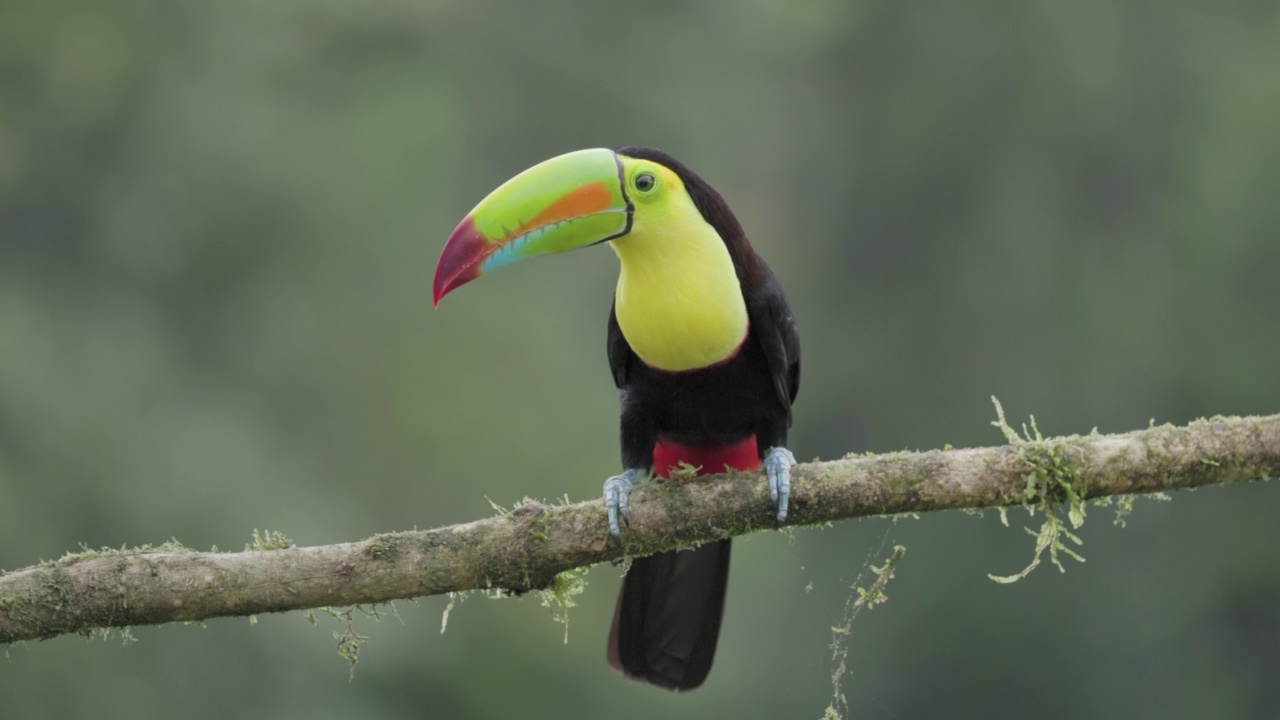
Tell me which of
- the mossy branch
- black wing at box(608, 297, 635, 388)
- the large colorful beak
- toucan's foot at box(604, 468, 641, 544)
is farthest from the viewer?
black wing at box(608, 297, 635, 388)

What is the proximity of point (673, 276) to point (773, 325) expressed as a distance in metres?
0.37

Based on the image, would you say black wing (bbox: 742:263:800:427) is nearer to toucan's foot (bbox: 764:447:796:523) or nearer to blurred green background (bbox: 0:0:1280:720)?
toucan's foot (bbox: 764:447:796:523)

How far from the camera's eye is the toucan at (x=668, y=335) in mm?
3783

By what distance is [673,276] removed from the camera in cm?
385

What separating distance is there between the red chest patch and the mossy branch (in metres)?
0.65

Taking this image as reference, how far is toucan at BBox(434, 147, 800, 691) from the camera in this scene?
12.4ft

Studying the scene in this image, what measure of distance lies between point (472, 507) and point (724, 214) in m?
8.20

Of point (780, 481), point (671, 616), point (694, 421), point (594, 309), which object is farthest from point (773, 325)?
point (594, 309)

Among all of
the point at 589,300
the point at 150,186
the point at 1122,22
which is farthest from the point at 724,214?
the point at 1122,22

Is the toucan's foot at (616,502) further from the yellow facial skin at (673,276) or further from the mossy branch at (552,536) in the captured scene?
the yellow facial skin at (673,276)

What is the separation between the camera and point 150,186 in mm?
9391

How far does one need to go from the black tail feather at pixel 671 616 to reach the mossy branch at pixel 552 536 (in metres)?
0.69

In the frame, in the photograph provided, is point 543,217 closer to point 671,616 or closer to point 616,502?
point 616,502

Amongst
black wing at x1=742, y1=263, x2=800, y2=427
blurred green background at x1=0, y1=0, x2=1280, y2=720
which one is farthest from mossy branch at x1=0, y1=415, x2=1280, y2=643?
blurred green background at x1=0, y1=0, x2=1280, y2=720
